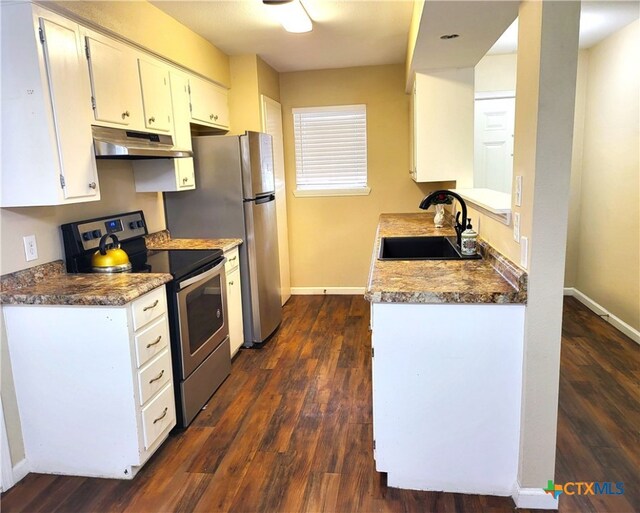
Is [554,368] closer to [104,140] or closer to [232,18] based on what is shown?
[104,140]

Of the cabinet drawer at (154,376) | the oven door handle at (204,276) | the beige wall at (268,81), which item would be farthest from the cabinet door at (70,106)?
the beige wall at (268,81)

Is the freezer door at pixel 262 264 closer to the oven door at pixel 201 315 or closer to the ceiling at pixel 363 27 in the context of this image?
the oven door at pixel 201 315

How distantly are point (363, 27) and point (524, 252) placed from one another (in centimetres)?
242

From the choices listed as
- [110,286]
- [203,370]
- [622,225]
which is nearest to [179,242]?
[203,370]

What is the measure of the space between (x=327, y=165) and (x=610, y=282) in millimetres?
2915

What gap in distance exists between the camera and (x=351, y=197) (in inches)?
194

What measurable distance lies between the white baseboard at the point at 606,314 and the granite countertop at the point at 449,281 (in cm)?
198

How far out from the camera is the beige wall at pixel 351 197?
4.70 metres

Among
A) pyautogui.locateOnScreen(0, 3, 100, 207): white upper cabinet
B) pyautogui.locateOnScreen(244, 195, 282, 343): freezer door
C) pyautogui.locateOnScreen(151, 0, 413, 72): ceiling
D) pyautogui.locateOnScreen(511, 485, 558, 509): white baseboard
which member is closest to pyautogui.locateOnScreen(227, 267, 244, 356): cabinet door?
pyautogui.locateOnScreen(244, 195, 282, 343): freezer door

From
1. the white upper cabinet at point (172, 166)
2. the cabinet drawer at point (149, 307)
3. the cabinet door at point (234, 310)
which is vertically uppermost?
the white upper cabinet at point (172, 166)

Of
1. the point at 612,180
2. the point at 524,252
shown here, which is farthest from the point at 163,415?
the point at 612,180

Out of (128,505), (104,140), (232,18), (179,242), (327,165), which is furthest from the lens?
(327,165)

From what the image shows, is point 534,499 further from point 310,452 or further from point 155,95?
point 155,95

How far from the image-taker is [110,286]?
6.84ft
